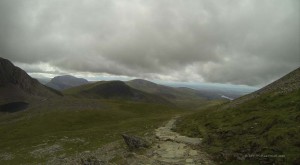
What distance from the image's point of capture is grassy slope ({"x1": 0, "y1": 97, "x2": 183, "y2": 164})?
5788 cm

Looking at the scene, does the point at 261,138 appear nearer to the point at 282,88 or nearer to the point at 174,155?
the point at 174,155

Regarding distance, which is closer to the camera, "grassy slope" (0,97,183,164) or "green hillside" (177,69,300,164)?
"green hillside" (177,69,300,164)

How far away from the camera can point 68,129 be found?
88188 millimetres

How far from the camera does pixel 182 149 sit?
38.0 meters

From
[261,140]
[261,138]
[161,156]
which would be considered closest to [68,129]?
[161,156]

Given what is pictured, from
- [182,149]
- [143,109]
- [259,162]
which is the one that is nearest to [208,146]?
[182,149]

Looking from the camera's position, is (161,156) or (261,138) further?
(161,156)

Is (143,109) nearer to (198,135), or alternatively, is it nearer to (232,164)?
(198,135)

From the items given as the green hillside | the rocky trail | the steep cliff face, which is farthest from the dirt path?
the steep cliff face

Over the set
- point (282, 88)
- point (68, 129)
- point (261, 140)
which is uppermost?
point (282, 88)

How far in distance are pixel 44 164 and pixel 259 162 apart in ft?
121

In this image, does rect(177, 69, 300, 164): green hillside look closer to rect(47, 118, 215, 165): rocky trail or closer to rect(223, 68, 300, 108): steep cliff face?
rect(47, 118, 215, 165): rocky trail

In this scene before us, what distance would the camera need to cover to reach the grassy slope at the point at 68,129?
57.9 metres

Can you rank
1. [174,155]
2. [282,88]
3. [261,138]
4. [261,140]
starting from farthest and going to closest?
[282,88] < [174,155] < [261,138] < [261,140]
